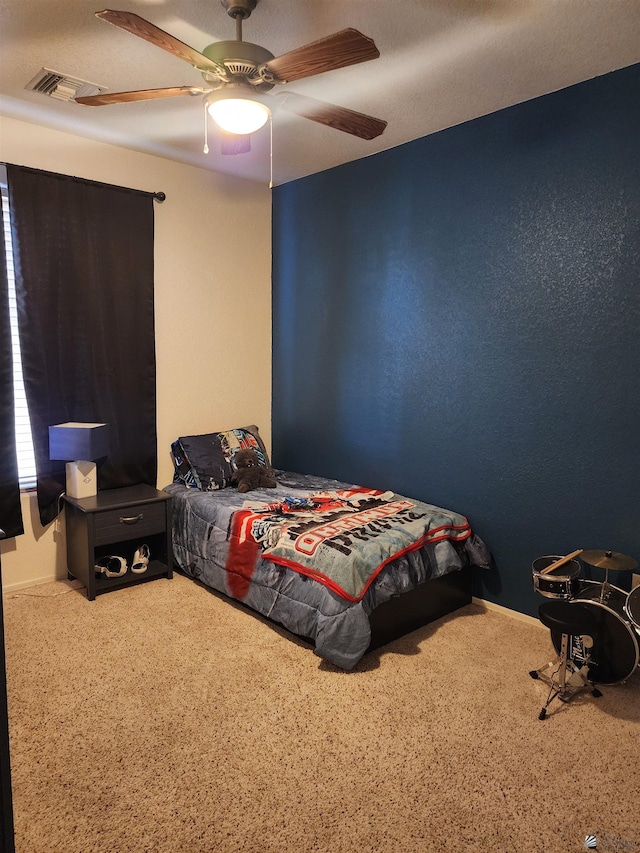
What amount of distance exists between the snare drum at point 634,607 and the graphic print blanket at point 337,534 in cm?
95

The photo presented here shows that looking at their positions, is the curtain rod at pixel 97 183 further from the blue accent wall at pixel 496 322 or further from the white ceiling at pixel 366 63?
the blue accent wall at pixel 496 322

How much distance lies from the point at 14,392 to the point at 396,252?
243 centimetres

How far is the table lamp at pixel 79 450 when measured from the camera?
3.25m

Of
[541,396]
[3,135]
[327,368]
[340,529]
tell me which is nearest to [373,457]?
[327,368]

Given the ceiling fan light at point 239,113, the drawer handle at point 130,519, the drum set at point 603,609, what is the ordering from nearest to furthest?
the ceiling fan light at point 239,113, the drum set at point 603,609, the drawer handle at point 130,519

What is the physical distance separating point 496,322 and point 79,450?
2431 millimetres

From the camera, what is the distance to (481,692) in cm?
247

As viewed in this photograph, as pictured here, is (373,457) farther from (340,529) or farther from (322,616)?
(322,616)

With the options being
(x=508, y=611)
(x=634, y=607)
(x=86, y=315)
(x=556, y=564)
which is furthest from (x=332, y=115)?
(x=508, y=611)

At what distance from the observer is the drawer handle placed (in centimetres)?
337

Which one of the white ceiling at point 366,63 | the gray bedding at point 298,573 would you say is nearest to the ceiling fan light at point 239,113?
the white ceiling at point 366,63

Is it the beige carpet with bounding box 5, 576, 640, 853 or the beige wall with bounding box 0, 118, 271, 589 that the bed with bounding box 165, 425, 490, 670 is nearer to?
the beige carpet with bounding box 5, 576, 640, 853

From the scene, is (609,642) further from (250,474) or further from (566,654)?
(250,474)

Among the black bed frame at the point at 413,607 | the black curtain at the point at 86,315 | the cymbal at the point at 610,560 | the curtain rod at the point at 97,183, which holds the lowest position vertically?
the black bed frame at the point at 413,607
